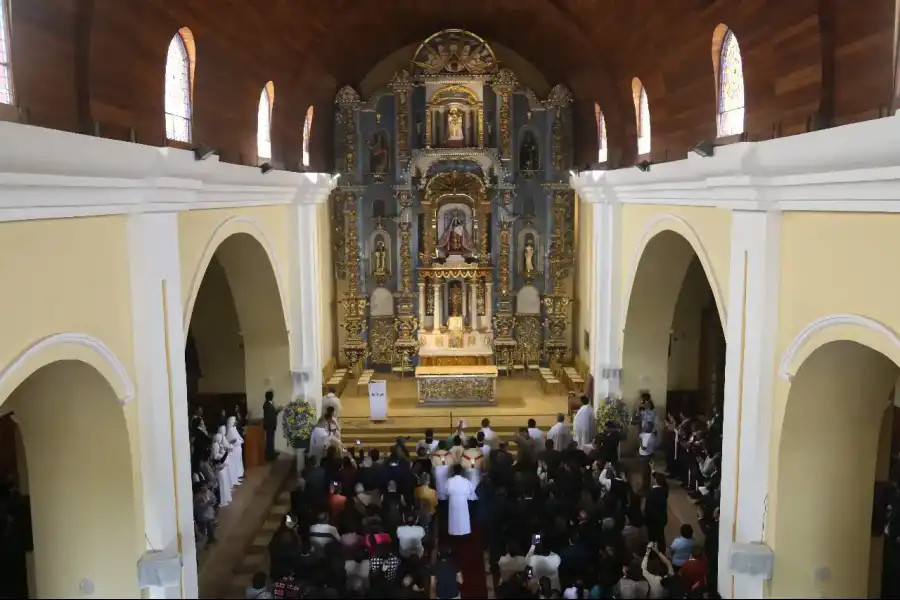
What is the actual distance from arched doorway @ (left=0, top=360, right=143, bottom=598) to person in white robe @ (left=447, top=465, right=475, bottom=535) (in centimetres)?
444

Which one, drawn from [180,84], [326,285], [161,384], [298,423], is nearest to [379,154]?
[326,285]

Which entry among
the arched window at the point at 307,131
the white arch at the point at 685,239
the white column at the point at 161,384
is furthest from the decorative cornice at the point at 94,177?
the arched window at the point at 307,131

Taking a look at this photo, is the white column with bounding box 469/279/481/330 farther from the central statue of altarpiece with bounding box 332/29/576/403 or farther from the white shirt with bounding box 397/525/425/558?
the white shirt with bounding box 397/525/425/558

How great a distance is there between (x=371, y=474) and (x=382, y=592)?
11.8ft

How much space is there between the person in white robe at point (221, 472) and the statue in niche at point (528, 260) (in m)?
10.4

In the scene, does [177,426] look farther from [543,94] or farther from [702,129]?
[543,94]

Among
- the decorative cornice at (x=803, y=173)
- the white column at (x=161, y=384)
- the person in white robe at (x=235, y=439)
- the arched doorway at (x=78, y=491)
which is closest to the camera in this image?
the decorative cornice at (x=803, y=173)

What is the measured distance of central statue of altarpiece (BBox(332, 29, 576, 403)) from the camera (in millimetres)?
20594

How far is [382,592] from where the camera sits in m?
7.98

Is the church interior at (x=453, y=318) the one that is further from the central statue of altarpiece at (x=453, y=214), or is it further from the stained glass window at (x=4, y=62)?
the central statue of altarpiece at (x=453, y=214)

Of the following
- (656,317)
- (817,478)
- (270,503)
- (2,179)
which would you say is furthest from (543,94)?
(2,179)

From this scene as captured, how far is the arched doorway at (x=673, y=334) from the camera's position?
571 inches

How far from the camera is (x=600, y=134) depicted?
59.9ft

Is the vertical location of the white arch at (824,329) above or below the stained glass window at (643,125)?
below
